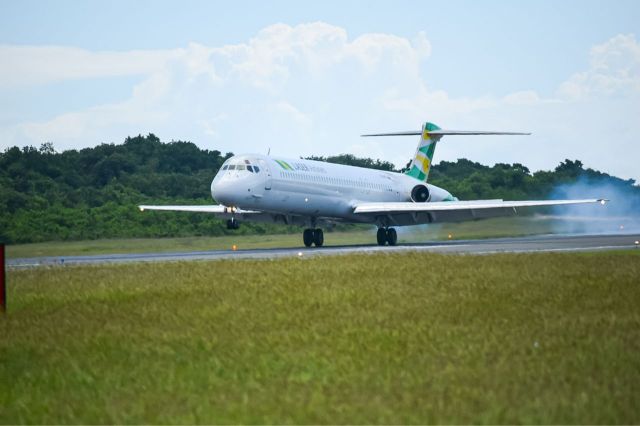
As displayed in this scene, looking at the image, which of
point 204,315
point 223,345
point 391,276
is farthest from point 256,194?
point 223,345

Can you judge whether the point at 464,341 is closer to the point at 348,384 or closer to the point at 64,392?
the point at 348,384

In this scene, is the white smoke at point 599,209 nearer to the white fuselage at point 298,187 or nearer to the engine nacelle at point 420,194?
the engine nacelle at point 420,194

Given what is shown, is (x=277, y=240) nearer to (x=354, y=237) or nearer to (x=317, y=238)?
(x=354, y=237)

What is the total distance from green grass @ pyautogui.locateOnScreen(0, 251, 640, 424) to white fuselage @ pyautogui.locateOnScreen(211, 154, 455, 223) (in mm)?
20668

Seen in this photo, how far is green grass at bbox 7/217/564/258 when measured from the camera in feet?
138

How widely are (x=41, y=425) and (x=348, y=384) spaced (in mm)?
2908

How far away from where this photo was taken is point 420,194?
177ft

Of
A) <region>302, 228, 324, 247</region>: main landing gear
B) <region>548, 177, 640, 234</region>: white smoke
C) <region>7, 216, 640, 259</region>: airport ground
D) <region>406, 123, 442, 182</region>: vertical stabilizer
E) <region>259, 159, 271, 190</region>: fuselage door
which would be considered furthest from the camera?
<region>406, 123, 442, 182</region>: vertical stabilizer

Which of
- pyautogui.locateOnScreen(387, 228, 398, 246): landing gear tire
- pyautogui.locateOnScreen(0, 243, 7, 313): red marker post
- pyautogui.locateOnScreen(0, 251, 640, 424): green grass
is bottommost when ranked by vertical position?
pyautogui.locateOnScreen(0, 251, 640, 424): green grass

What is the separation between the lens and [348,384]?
10438mm

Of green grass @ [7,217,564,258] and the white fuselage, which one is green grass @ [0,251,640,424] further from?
green grass @ [7,217,564,258]

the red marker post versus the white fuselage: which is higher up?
the white fuselage

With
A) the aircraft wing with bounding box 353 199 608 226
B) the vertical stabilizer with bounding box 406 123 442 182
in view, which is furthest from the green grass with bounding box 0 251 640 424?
the vertical stabilizer with bounding box 406 123 442 182

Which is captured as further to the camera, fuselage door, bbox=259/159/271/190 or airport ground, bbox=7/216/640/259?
airport ground, bbox=7/216/640/259
